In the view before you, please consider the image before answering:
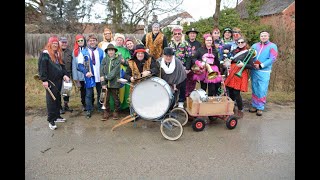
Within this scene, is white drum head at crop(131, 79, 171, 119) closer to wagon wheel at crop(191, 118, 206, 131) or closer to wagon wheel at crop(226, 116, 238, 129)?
wagon wheel at crop(191, 118, 206, 131)

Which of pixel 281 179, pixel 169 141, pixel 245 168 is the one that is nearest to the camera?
pixel 281 179

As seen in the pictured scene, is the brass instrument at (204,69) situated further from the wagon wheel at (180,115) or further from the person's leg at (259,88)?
the person's leg at (259,88)

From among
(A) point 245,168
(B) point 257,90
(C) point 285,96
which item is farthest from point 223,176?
(C) point 285,96

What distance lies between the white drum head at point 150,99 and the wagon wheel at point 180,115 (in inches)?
25.4

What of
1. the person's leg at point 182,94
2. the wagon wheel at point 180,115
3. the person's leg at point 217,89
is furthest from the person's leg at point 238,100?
the wagon wheel at point 180,115

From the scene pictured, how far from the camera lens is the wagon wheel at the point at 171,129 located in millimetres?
5044

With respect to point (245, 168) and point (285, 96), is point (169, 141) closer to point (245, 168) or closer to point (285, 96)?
point (245, 168)

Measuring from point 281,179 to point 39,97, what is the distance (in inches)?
265

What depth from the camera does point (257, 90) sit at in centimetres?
664

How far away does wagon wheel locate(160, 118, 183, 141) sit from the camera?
504 centimetres

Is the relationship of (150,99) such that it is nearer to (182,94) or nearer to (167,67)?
(167,67)

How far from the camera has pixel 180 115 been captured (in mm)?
6348

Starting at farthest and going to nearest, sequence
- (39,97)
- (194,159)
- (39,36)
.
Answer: (39,36) → (39,97) → (194,159)

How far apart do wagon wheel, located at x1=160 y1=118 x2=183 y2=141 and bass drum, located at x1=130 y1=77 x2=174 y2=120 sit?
19 cm
